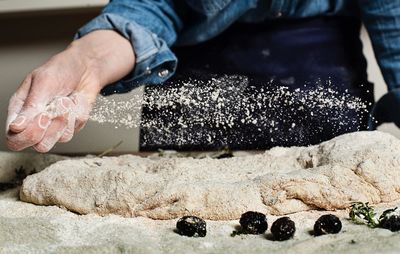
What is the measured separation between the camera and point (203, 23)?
124cm

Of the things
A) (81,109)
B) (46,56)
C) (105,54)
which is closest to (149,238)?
(81,109)

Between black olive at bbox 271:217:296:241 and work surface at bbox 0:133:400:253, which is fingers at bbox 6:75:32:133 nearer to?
work surface at bbox 0:133:400:253

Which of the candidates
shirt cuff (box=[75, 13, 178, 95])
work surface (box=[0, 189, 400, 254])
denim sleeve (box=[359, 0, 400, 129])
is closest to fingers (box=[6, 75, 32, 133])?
work surface (box=[0, 189, 400, 254])

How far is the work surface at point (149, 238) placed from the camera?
2.02ft

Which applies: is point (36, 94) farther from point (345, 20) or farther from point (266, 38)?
point (345, 20)

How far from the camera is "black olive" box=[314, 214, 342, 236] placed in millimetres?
657

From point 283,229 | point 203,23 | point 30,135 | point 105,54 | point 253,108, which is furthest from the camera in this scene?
point 203,23

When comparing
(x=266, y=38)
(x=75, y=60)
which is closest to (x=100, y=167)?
(x=75, y=60)

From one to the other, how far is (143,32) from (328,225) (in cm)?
58

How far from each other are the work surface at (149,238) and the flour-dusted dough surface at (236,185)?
14 mm

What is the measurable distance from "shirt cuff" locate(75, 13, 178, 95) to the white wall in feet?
0.36

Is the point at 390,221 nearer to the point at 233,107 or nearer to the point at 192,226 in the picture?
the point at 192,226

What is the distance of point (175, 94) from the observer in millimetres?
934

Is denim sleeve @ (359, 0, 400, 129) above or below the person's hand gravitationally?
below
